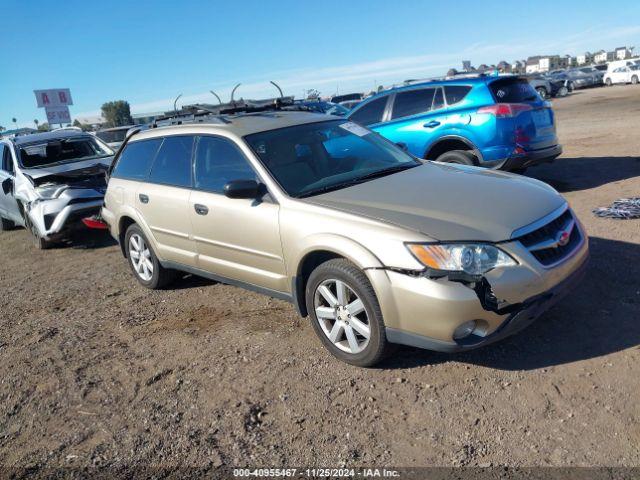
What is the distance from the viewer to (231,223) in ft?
14.1

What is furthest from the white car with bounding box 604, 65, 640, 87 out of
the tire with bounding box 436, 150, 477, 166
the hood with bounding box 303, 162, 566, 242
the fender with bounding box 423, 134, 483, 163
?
the hood with bounding box 303, 162, 566, 242

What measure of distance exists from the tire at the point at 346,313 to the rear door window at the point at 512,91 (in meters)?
5.08

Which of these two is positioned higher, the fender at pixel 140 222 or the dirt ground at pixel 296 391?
the fender at pixel 140 222

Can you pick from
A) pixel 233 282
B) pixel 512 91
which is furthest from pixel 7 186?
pixel 512 91

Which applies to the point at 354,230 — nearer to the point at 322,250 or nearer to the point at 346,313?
the point at 322,250

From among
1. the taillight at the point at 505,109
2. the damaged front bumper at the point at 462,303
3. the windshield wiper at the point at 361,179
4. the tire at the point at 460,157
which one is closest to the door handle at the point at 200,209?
the windshield wiper at the point at 361,179

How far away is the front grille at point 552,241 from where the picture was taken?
10.9 ft

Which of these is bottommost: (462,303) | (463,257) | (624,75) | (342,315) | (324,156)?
(624,75)

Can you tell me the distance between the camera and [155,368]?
408cm

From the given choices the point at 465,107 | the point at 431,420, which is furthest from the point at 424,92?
the point at 431,420

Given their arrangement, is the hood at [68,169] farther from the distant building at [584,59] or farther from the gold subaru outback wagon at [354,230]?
the distant building at [584,59]

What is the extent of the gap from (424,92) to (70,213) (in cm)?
564

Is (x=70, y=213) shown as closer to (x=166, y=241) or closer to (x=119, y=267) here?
(x=119, y=267)

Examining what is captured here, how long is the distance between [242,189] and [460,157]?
4.65 metres
